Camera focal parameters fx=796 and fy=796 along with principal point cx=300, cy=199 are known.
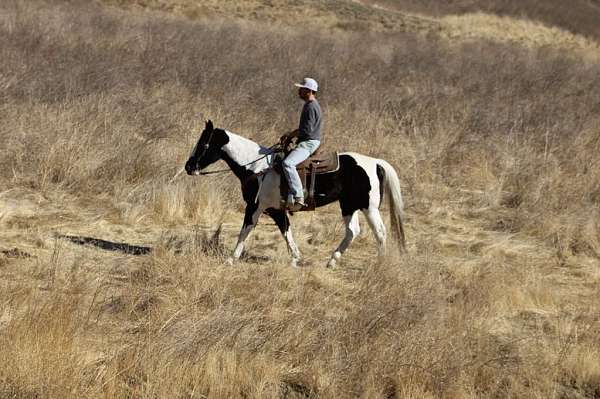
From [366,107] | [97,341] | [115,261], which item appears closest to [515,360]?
[97,341]

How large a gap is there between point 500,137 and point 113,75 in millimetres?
7272

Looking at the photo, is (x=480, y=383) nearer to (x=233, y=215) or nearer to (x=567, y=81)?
(x=233, y=215)

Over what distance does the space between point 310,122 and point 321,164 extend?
1.56 feet

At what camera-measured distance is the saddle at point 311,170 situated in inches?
329

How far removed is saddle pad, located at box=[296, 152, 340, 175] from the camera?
27.5ft

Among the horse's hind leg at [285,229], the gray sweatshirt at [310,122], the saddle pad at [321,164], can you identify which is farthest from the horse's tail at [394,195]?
the horse's hind leg at [285,229]

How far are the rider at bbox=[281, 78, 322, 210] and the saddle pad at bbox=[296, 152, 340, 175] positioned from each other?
3.0 inches

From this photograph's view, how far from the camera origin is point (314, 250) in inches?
376

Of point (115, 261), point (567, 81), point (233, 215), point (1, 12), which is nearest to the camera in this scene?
point (115, 261)

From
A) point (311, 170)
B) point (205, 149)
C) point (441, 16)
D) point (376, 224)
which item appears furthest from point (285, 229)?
point (441, 16)

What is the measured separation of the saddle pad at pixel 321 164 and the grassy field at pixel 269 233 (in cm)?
104

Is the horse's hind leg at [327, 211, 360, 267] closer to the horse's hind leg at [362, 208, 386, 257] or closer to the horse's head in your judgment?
the horse's hind leg at [362, 208, 386, 257]

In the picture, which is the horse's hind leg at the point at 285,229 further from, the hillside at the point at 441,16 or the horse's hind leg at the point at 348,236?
the hillside at the point at 441,16

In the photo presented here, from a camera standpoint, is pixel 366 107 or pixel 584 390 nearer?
pixel 584 390
